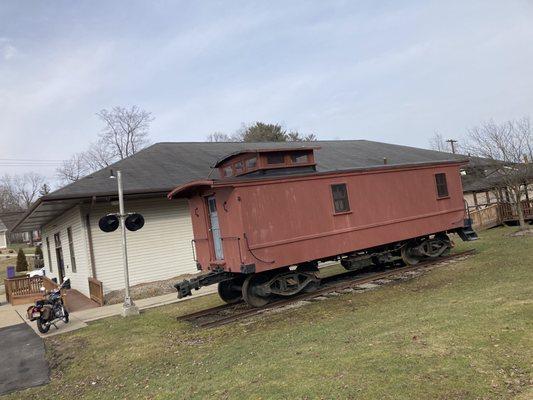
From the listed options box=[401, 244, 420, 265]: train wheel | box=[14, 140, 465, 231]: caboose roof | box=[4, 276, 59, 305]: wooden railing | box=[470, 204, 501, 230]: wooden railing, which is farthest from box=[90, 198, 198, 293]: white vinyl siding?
box=[470, 204, 501, 230]: wooden railing

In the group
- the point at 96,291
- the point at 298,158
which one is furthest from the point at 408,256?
the point at 96,291

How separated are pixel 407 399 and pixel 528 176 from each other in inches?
779

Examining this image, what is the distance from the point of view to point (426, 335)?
18.9 ft

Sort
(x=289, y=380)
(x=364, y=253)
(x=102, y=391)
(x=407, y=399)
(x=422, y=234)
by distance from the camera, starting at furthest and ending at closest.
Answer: (x=422, y=234), (x=364, y=253), (x=102, y=391), (x=289, y=380), (x=407, y=399)

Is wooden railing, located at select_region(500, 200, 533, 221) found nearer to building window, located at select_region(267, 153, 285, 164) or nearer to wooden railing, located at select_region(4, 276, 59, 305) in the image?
building window, located at select_region(267, 153, 285, 164)

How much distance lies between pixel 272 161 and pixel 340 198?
1.85m

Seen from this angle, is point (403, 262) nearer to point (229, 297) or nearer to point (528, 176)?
point (229, 297)

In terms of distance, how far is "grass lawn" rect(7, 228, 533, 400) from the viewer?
4539mm

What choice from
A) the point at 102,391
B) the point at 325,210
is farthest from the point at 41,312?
the point at 325,210

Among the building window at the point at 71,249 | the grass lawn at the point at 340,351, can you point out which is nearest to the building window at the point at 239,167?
the grass lawn at the point at 340,351

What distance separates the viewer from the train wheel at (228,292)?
1094cm

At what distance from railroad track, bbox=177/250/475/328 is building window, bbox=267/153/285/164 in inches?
120

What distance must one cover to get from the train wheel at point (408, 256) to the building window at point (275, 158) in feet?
15.3

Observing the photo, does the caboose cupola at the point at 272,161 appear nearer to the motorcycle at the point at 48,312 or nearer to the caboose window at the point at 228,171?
the caboose window at the point at 228,171
